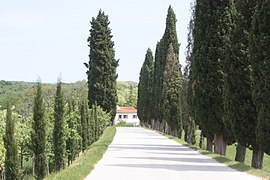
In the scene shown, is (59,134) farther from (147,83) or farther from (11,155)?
(147,83)

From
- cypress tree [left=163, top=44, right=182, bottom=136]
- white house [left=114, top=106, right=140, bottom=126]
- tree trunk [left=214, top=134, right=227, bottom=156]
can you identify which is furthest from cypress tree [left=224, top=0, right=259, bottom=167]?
white house [left=114, top=106, right=140, bottom=126]

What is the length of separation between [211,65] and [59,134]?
8452mm

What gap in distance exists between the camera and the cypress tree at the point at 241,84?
18.8m

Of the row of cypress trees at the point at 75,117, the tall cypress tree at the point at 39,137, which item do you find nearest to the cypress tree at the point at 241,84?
the tall cypress tree at the point at 39,137

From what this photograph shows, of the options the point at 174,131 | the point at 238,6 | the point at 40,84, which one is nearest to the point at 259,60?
the point at 238,6

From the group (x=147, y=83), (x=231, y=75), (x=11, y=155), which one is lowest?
(x=11, y=155)

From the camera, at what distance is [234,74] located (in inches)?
782

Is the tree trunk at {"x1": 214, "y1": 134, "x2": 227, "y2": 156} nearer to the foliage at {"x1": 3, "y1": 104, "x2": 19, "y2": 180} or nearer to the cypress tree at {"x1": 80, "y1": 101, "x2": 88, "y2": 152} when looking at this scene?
the foliage at {"x1": 3, "y1": 104, "x2": 19, "y2": 180}

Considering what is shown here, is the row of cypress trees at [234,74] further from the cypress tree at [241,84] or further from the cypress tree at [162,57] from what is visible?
the cypress tree at [162,57]

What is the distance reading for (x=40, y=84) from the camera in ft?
75.6

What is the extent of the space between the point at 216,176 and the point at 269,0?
20.7 ft

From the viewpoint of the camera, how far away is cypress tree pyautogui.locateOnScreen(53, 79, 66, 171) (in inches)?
963

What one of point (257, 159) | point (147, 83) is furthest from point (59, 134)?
point (147, 83)

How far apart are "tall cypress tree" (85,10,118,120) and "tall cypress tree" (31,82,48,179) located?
32161 mm
